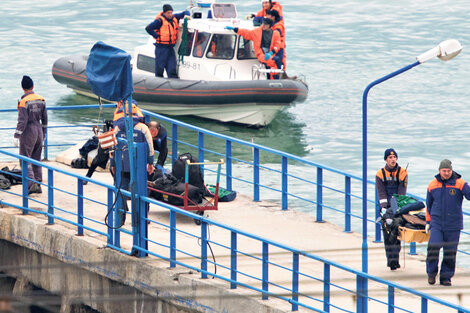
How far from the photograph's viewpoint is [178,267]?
10.9m

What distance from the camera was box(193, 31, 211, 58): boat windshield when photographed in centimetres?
2530

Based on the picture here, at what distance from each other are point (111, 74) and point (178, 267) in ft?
7.40

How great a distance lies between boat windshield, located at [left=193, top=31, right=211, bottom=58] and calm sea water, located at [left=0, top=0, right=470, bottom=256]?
2.14m

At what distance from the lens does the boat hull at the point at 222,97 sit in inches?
982

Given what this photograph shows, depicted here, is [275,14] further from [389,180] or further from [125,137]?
[389,180]

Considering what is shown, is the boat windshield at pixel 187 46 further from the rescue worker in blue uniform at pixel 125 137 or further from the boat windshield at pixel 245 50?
the rescue worker in blue uniform at pixel 125 137

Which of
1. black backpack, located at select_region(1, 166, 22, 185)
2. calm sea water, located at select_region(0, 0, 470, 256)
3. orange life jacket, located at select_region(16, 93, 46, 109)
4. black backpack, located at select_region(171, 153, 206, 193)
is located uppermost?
orange life jacket, located at select_region(16, 93, 46, 109)

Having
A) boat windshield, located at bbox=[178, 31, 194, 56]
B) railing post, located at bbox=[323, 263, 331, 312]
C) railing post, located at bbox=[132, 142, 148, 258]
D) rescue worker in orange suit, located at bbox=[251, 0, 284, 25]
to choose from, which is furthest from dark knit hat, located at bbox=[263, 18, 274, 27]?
railing post, located at bbox=[323, 263, 331, 312]

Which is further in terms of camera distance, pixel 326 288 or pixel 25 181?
pixel 25 181

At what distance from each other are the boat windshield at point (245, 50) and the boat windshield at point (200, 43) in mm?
817

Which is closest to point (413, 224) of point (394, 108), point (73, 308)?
point (73, 308)

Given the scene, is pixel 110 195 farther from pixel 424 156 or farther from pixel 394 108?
pixel 394 108

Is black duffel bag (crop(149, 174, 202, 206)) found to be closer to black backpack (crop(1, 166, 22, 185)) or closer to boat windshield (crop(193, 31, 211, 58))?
black backpack (crop(1, 166, 22, 185))

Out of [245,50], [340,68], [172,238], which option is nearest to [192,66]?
[245,50]
